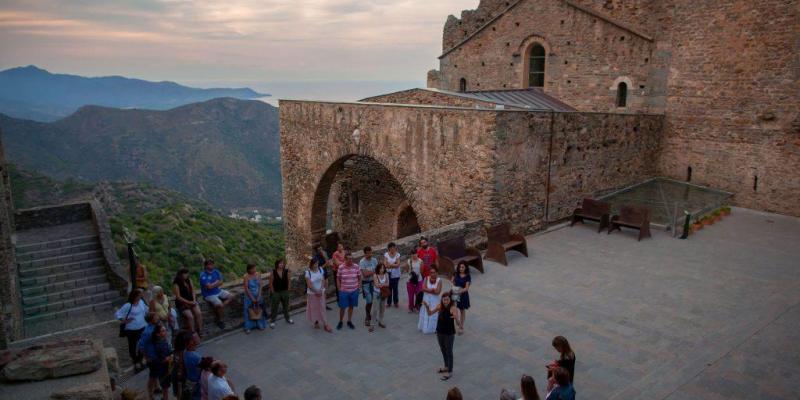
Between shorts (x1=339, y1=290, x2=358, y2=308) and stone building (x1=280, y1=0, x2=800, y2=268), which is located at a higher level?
stone building (x1=280, y1=0, x2=800, y2=268)

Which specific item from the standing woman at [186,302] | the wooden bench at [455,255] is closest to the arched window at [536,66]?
the wooden bench at [455,255]

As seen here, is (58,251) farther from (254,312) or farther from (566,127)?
(566,127)

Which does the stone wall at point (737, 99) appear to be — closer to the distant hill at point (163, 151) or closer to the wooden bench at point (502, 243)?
the wooden bench at point (502, 243)

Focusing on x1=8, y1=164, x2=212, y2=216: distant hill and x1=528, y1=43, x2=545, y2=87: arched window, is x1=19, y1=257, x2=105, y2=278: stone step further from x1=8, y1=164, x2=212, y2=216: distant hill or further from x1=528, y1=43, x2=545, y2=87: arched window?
x1=528, y1=43, x2=545, y2=87: arched window

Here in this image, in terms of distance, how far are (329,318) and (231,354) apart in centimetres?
154

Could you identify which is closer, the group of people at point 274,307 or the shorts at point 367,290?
the group of people at point 274,307

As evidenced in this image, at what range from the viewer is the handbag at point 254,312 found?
7.25 metres

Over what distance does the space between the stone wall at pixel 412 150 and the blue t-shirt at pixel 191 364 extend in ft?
22.2

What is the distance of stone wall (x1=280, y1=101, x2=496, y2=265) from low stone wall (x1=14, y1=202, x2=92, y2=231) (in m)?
6.97

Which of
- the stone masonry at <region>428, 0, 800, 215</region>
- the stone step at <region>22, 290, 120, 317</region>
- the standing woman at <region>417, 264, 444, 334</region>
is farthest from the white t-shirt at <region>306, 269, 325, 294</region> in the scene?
the stone masonry at <region>428, 0, 800, 215</region>

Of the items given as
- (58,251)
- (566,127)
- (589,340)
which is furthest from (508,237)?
(58,251)

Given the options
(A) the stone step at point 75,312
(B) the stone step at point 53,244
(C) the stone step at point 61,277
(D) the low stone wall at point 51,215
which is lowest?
(A) the stone step at point 75,312

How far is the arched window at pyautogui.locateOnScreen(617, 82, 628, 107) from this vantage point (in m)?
Result: 17.0

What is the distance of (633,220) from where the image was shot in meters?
11.7
